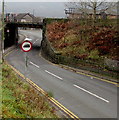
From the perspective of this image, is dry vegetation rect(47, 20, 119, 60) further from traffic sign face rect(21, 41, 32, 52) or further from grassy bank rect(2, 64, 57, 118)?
grassy bank rect(2, 64, 57, 118)

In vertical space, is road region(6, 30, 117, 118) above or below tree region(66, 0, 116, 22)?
below

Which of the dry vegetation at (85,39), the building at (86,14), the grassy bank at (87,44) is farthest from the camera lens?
the building at (86,14)

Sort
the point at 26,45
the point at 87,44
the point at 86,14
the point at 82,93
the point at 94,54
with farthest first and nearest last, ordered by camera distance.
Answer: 1. the point at 86,14
2. the point at 87,44
3. the point at 94,54
4. the point at 82,93
5. the point at 26,45

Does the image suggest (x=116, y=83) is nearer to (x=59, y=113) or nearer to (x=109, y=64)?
(x=109, y=64)

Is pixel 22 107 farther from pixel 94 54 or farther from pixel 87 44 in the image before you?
pixel 87 44

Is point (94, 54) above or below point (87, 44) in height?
below

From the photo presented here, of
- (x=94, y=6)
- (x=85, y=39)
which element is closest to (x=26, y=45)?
(x=85, y=39)

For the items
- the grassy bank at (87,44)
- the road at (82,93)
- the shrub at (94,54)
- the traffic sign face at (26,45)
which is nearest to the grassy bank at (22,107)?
the road at (82,93)

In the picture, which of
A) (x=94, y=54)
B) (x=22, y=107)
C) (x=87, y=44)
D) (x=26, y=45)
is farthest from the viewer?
(x=87, y=44)

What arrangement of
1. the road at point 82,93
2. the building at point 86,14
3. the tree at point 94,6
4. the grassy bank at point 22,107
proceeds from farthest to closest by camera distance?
1. the building at point 86,14
2. the tree at point 94,6
3. the road at point 82,93
4. the grassy bank at point 22,107

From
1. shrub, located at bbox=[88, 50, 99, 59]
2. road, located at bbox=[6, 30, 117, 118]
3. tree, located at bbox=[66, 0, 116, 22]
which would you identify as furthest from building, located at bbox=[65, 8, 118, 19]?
road, located at bbox=[6, 30, 117, 118]

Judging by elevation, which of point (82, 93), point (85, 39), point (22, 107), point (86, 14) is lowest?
point (82, 93)

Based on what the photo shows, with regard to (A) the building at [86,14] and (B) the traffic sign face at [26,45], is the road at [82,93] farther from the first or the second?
(A) the building at [86,14]

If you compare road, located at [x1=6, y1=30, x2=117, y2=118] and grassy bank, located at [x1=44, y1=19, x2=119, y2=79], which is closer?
road, located at [x1=6, y1=30, x2=117, y2=118]
